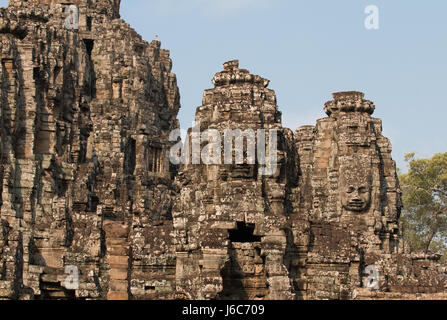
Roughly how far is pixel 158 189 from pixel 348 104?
17.0 meters

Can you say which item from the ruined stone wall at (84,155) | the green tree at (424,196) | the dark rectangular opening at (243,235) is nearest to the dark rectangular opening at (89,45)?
the ruined stone wall at (84,155)

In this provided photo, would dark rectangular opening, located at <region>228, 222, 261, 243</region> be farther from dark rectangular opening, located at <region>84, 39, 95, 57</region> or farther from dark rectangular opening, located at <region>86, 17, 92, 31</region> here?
dark rectangular opening, located at <region>86, 17, 92, 31</region>

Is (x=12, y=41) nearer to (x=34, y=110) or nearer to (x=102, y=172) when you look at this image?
(x=34, y=110)

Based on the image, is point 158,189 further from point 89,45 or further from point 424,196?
point 424,196

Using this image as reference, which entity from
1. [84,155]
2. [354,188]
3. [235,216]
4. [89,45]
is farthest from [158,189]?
[235,216]

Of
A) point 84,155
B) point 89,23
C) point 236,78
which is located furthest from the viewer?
point 89,23

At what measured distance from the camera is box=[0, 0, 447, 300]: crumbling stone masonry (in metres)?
26.7

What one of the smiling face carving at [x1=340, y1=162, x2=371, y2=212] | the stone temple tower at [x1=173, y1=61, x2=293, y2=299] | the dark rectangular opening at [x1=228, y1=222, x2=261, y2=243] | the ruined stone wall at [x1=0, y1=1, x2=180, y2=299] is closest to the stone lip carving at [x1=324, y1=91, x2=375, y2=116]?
the smiling face carving at [x1=340, y1=162, x2=371, y2=212]

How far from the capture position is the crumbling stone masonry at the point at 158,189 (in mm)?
26672

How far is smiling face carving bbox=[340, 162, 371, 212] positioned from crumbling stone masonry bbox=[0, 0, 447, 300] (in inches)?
2.1

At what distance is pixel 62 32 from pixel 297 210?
29.8 m

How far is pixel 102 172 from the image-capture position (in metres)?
53.5

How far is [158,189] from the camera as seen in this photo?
5491 cm
